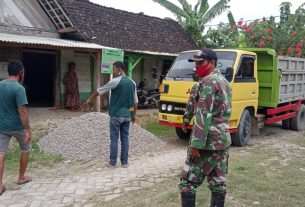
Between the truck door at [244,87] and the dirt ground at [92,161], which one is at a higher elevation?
the truck door at [244,87]

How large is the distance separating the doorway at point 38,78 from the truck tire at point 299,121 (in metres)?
9.65

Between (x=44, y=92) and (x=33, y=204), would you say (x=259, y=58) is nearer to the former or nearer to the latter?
(x=33, y=204)

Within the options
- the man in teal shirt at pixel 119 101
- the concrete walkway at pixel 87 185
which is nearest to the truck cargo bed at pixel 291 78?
the concrete walkway at pixel 87 185

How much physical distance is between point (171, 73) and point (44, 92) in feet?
32.4

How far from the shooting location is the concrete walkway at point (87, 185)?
494 centimetres

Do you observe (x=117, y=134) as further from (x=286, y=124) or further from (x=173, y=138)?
(x=286, y=124)

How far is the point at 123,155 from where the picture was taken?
264 inches

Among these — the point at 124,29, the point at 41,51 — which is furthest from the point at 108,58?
the point at 124,29

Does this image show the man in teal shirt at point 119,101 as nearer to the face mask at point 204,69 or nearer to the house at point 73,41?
the face mask at point 204,69

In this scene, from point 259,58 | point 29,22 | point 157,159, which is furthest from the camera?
point 29,22

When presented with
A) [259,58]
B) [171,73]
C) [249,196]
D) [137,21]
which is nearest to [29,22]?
[137,21]

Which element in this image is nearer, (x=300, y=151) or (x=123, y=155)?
(x=123, y=155)

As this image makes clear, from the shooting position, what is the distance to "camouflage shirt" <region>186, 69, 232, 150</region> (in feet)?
12.0

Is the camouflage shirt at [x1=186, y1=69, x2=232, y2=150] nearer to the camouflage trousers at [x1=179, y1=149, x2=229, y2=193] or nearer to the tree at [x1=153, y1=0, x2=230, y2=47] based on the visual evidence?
the camouflage trousers at [x1=179, y1=149, x2=229, y2=193]
